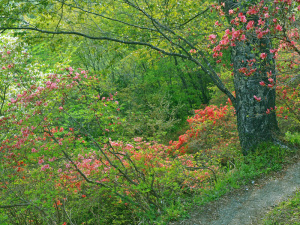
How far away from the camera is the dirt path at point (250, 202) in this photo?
→ 3.88 m

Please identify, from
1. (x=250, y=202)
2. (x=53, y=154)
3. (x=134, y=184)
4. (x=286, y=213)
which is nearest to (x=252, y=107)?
(x=250, y=202)

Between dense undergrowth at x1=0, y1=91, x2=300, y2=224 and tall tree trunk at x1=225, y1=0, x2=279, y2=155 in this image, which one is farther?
tall tree trunk at x1=225, y1=0, x2=279, y2=155

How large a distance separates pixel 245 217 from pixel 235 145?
3.09 metres

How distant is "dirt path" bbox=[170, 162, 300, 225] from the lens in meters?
3.88

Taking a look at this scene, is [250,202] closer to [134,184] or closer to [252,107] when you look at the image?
[134,184]

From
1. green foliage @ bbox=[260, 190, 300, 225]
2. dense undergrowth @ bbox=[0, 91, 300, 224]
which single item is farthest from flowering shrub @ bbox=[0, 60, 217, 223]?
green foliage @ bbox=[260, 190, 300, 225]

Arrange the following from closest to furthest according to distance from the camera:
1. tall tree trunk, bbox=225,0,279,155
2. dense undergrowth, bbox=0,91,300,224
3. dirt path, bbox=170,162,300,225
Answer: dirt path, bbox=170,162,300,225, dense undergrowth, bbox=0,91,300,224, tall tree trunk, bbox=225,0,279,155

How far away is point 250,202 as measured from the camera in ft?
13.7

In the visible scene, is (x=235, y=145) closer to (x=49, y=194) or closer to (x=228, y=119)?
(x=228, y=119)

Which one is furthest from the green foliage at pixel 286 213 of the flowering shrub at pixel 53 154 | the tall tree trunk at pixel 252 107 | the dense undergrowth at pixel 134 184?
the tall tree trunk at pixel 252 107

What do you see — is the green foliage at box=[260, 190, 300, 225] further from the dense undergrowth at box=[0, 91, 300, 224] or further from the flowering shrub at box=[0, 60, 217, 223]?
the flowering shrub at box=[0, 60, 217, 223]

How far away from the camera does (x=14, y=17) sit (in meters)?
4.72

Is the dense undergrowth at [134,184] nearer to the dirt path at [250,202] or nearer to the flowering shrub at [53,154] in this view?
the flowering shrub at [53,154]

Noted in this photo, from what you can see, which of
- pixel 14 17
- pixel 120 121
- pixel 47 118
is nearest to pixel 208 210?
pixel 120 121
